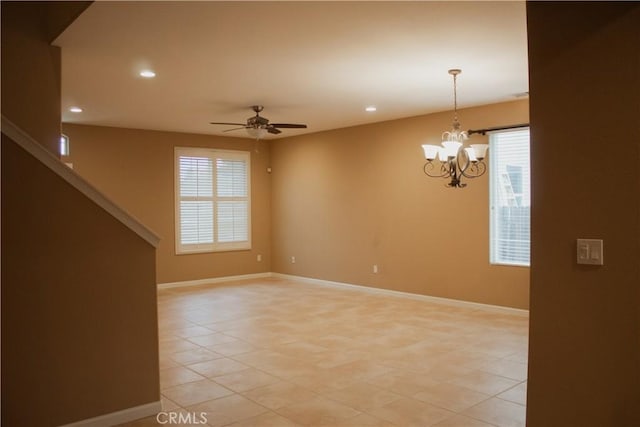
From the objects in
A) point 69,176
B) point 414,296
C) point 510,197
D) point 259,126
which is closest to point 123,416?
point 69,176

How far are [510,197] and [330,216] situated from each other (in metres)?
3.25

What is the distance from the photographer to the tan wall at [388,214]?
6.52 metres

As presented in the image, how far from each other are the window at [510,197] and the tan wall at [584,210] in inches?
161

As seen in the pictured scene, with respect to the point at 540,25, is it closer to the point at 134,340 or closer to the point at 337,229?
the point at 134,340

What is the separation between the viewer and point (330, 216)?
8.66 m

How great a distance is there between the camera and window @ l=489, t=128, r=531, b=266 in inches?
242

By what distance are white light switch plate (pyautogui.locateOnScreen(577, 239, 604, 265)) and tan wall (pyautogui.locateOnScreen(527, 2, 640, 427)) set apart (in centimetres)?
2

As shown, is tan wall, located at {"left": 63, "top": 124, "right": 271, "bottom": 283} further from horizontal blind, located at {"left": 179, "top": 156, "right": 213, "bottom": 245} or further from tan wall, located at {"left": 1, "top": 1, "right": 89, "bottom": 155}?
tan wall, located at {"left": 1, "top": 1, "right": 89, "bottom": 155}

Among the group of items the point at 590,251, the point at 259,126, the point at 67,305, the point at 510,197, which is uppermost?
the point at 259,126

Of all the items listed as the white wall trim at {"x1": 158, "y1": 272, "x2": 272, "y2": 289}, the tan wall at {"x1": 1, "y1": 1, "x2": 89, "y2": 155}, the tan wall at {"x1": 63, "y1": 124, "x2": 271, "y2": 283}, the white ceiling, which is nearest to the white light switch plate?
the white ceiling

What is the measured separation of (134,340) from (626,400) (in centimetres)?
276

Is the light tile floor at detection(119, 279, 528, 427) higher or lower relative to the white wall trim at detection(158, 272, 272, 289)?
lower

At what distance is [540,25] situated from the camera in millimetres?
2285

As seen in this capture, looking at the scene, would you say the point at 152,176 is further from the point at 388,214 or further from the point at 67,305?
the point at 67,305
